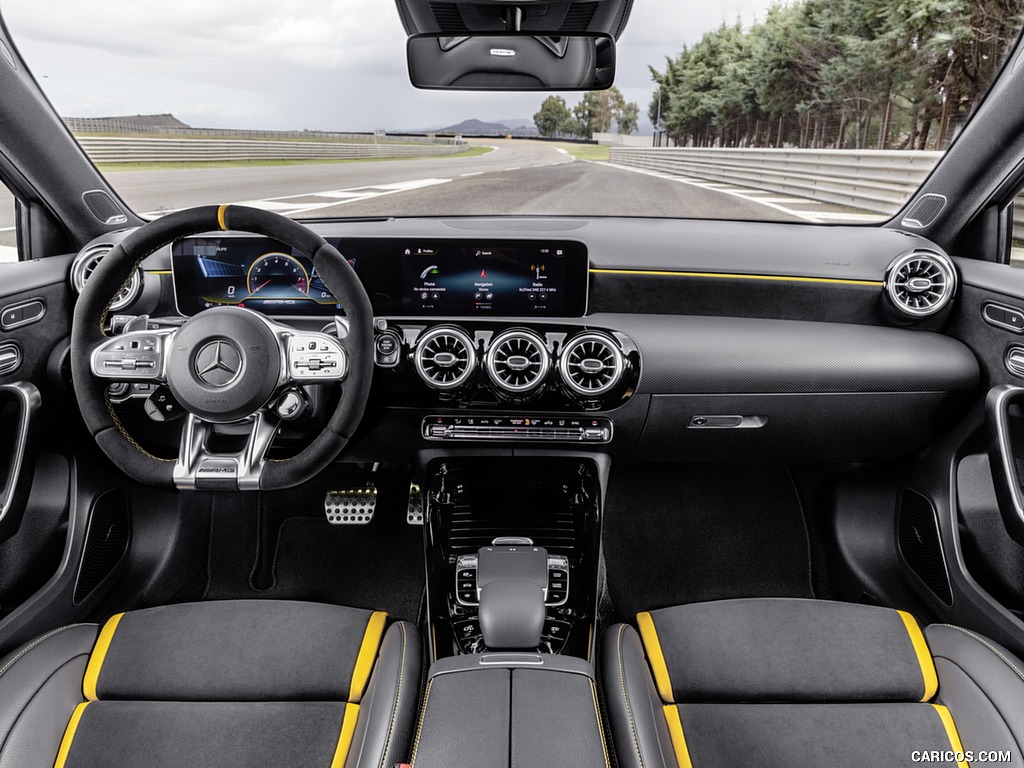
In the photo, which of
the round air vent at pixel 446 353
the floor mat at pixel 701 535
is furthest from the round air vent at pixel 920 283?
the round air vent at pixel 446 353

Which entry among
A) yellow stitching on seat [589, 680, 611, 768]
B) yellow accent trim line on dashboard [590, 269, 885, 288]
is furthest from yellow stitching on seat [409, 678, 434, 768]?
yellow accent trim line on dashboard [590, 269, 885, 288]

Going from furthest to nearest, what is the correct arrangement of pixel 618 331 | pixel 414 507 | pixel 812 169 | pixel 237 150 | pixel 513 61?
pixel 237 150 < pixel 812 169 < pixel 414 507 < pixel 618 331 < pixel 513 61

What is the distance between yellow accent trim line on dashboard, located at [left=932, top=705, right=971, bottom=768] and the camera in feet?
5.20

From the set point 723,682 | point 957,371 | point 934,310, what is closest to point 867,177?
point 934,310

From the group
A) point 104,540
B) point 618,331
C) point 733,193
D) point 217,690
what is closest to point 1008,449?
point 618,331

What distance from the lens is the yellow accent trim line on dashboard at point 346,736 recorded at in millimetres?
1590

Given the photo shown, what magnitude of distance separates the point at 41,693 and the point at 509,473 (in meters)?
1.43

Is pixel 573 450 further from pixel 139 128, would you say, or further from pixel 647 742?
pixel 139 128

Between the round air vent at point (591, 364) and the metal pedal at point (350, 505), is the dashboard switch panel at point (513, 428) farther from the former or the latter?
the metal pedal at point (350, 505)

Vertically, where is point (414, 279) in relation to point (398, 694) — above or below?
above

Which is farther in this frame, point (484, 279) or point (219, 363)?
point (484, 279)

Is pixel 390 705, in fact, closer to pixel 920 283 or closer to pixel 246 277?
pixel 246 277

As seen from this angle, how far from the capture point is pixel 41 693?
1.69 metres

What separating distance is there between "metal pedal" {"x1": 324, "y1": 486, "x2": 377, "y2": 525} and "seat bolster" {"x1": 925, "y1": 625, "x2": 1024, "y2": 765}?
1.99m
